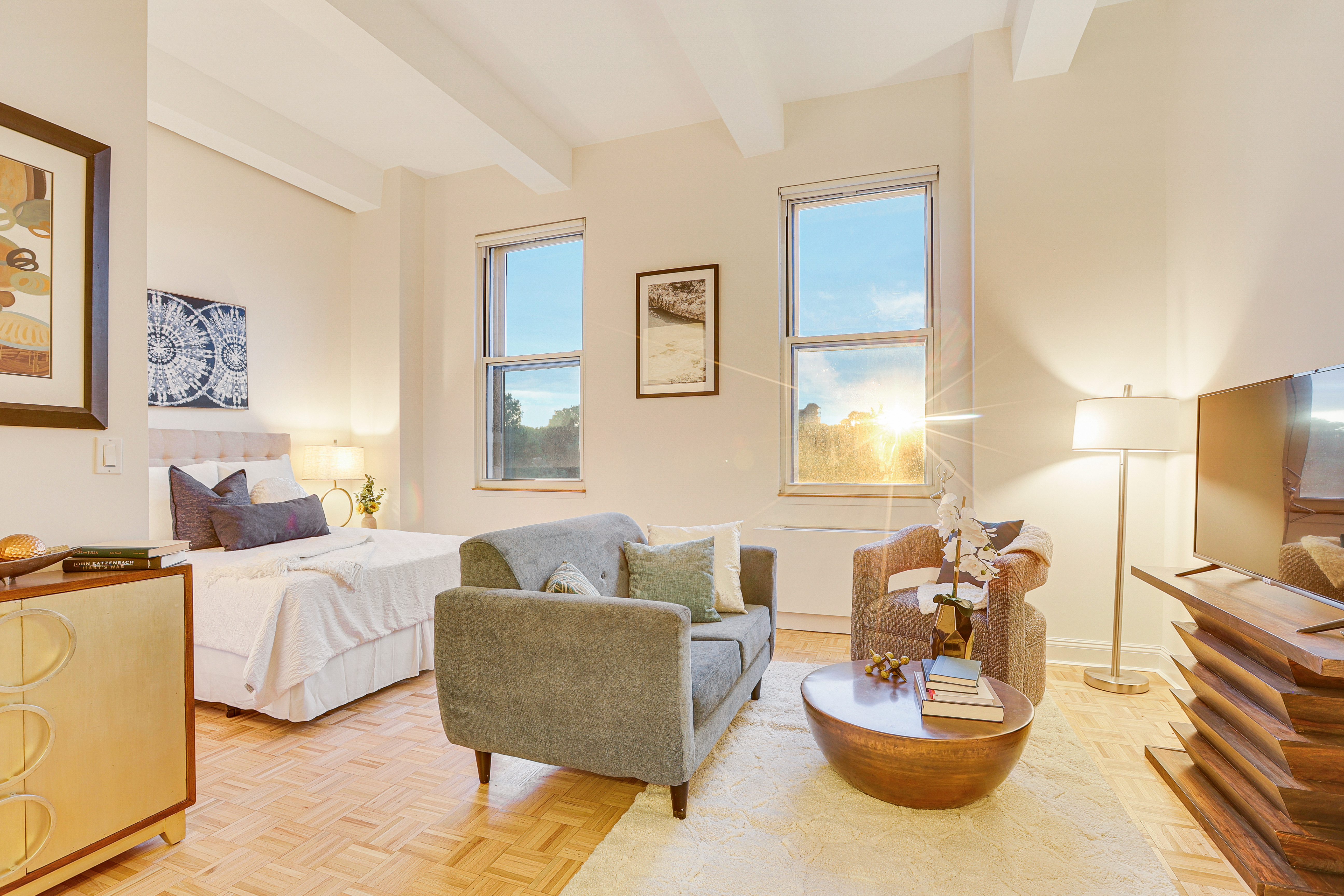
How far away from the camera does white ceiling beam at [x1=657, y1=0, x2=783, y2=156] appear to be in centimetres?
300

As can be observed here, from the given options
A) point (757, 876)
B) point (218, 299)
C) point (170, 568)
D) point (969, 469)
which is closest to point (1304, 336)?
point (969, 469)

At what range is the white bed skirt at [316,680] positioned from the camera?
8.64 ft

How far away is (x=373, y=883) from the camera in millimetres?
1702

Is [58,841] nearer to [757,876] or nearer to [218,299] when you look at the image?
[757,876]

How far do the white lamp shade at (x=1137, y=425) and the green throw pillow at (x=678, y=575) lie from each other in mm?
1949

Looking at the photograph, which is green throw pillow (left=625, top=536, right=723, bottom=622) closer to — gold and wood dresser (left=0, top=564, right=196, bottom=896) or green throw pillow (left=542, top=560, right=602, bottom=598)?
green throw pillow (left=542, top=560, right=602, bottom=598)

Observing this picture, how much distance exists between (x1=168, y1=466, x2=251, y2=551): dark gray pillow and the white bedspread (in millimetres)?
281

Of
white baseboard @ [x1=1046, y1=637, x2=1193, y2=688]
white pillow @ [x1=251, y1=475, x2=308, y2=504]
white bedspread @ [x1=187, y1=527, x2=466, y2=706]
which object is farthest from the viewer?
white pillow @ [x1=251, y1=475, x2=308, y2=504]

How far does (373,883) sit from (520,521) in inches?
134

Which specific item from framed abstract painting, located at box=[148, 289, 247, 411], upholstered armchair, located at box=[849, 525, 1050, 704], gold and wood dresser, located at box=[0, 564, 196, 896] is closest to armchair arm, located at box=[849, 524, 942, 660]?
upholstered armchair, located at box=[849, 525, 1050, 704]

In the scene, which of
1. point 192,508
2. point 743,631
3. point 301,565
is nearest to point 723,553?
point 743,631

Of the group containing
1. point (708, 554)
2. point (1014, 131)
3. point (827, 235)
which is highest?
point (1014, 131)

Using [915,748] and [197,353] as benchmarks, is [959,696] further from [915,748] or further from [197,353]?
[197,353]

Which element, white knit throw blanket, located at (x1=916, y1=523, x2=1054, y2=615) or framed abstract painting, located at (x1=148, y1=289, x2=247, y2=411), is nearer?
white knit throw blanket, located at (x1=916, y1=523, x2=1054, y2=615)
